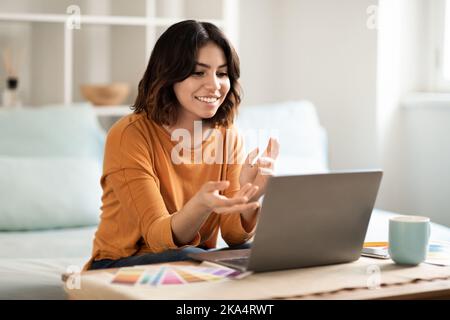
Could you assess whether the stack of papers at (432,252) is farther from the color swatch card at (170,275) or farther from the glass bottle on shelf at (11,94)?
the glass bottle on shelf at (11,94)

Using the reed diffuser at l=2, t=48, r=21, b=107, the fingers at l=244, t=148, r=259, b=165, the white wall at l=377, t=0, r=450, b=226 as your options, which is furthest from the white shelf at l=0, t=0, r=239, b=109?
the fingers at l=244, t=148, r=259, b=165

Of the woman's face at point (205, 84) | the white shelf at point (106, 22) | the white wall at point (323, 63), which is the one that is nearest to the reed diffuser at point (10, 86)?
the white shelf at point (106, 22)

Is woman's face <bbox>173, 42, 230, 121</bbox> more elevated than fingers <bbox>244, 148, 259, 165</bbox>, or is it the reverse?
woman's face <bbox>173, 42, 230, 121</bbox>

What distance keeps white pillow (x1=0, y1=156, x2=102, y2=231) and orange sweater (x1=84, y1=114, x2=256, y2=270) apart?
77 cm

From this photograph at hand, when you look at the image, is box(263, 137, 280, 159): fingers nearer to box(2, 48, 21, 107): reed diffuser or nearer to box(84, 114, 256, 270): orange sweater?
box(84, 114, 256, 270): orange sweater

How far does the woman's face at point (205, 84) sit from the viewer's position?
5.55ft

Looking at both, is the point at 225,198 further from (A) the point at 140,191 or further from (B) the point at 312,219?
(A) the point at 140,191

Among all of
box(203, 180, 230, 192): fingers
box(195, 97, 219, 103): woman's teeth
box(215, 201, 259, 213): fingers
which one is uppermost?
box(195, 97, 219, 103): woman's teeth

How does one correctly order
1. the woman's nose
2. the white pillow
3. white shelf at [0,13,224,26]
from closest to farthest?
the woman's nose
the white pillow
white shelf at [0,13,224,26]

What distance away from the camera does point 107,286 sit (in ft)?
4.02

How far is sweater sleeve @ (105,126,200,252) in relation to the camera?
157cm

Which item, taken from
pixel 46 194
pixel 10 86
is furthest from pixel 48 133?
pixel 10 86
